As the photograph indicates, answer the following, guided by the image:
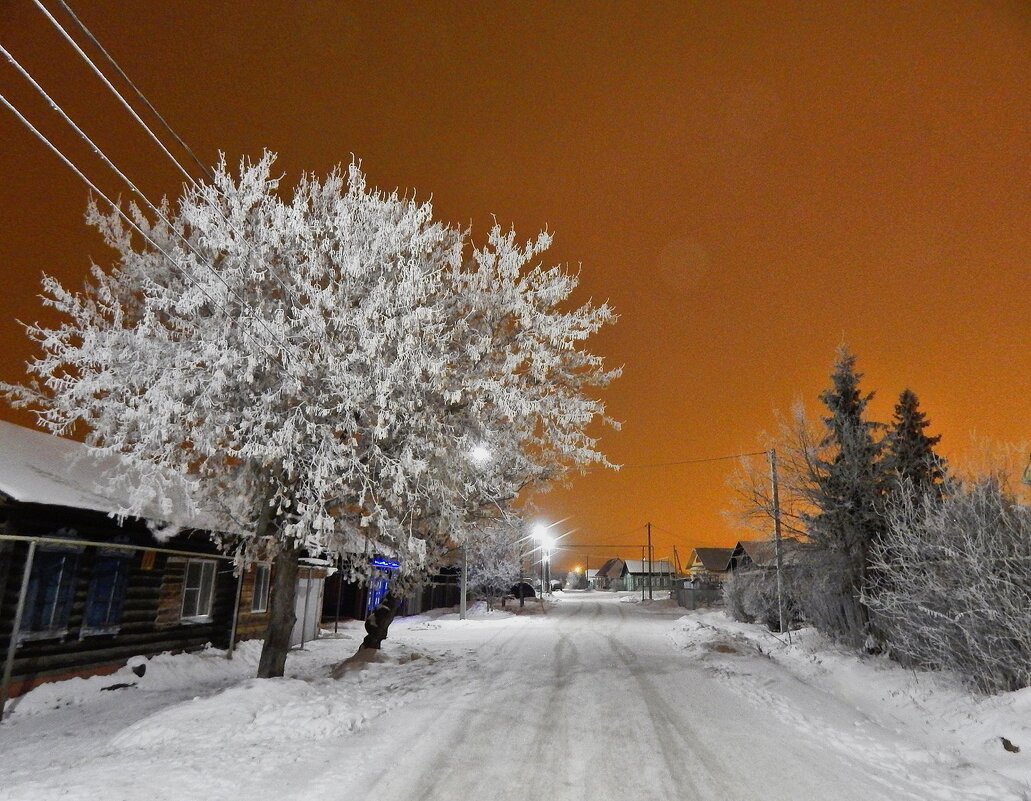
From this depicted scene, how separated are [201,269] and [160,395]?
8.98 feet

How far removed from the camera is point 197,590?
16391mm

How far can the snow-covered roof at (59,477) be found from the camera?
11.2m

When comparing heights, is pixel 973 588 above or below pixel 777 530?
below

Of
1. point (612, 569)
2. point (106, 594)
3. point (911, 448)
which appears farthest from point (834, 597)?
point (612, 569)

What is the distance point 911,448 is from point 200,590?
821 inches

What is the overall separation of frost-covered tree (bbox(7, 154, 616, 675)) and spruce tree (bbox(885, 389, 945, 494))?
10277 mm

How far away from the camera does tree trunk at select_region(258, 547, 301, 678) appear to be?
1230 cm

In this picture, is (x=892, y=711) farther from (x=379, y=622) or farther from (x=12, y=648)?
(x=12, y=648)

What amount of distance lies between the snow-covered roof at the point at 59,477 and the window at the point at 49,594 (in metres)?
1.19

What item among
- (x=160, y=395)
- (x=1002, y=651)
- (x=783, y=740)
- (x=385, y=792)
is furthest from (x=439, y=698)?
(x=1002, y=651)

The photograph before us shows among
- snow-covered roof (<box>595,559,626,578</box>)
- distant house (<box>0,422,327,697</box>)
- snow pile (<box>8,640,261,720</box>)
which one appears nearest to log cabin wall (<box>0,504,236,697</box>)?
distant house (<box>0,422,327,697</box>)

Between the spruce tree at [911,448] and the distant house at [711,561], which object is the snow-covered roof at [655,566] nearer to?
the distant house at [711,561]

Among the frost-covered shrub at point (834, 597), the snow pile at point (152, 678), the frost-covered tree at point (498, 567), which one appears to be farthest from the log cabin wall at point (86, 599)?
the frost-covered tree at point (498, 567)

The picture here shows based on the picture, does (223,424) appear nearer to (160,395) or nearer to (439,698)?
(160,395)
